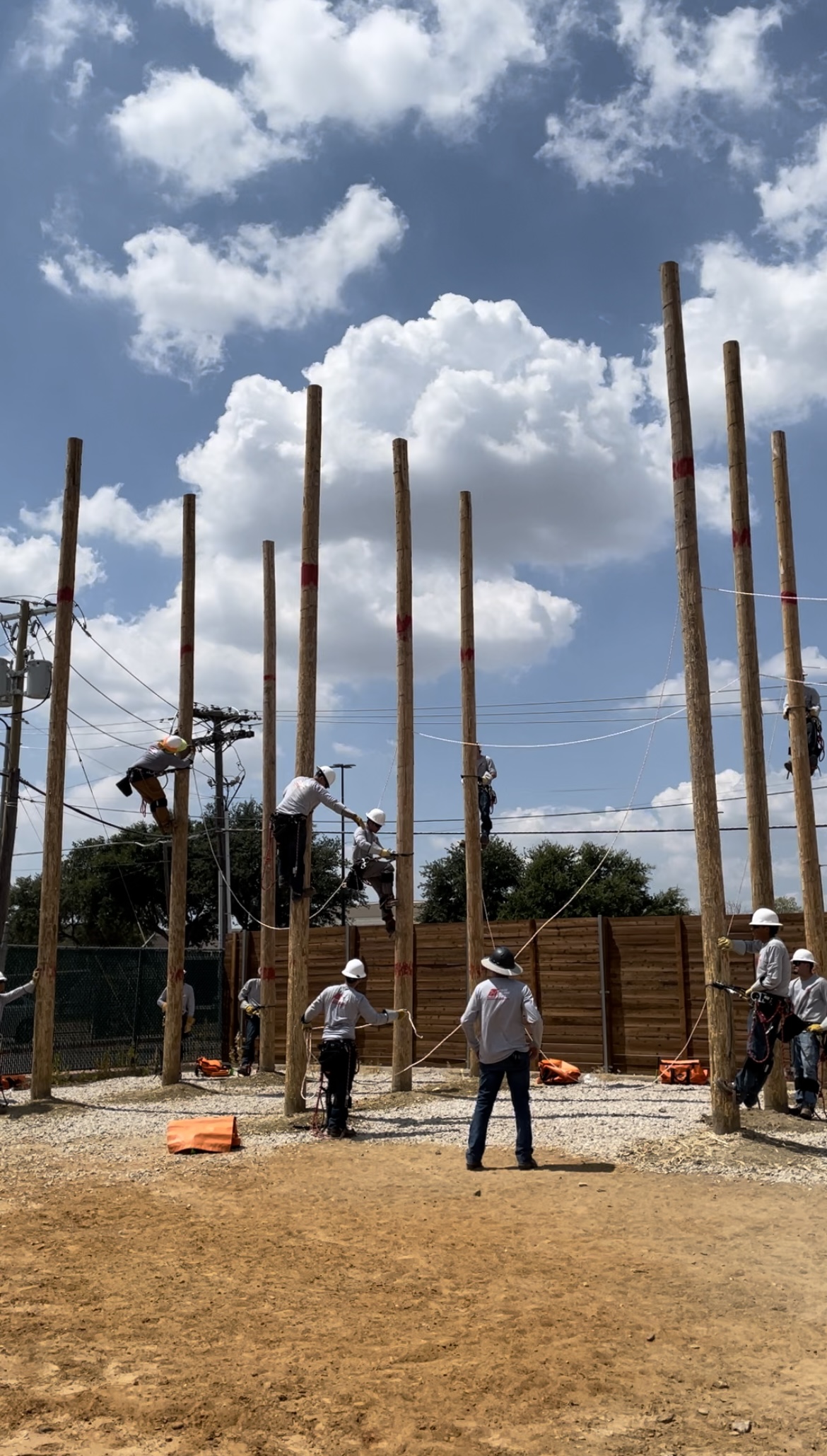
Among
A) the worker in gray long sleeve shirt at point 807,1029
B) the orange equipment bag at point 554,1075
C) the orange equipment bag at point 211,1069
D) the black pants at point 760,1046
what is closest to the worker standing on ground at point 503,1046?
the black pants at point 760,1046

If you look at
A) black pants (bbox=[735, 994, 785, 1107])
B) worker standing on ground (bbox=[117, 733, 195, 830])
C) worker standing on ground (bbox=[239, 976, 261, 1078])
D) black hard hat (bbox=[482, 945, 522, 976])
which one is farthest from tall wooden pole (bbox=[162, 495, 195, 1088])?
black pants (bbox=[735, 994, 785, 1107])

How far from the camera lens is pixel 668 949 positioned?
1667 cm

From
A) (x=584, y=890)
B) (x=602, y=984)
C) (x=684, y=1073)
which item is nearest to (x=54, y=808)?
(x=602, y=984)

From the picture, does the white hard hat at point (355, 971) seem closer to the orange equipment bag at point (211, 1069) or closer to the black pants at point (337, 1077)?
the black pants at point (337, 1077)

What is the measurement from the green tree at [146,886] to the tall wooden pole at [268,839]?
109 feet

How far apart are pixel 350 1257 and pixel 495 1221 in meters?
1.26

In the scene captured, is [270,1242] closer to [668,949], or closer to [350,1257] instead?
[350,1257]

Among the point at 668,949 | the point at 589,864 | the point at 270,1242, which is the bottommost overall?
the point at 270,1242

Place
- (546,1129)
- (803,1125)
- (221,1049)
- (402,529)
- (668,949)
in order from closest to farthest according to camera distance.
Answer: (803,1125) → (546,1129) → (402,529) → (668,949) → (221,1049)

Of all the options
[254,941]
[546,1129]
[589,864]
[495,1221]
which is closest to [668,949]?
[546,1129]

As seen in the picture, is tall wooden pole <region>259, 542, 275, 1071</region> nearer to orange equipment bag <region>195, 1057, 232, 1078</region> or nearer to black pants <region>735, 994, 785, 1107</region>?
orange equipment bag <region>195, 1057, 232, 1078</region>

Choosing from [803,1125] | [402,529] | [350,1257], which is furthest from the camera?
[402,529]

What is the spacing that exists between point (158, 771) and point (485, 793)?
14.1 feet

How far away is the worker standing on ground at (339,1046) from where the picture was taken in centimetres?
1138
